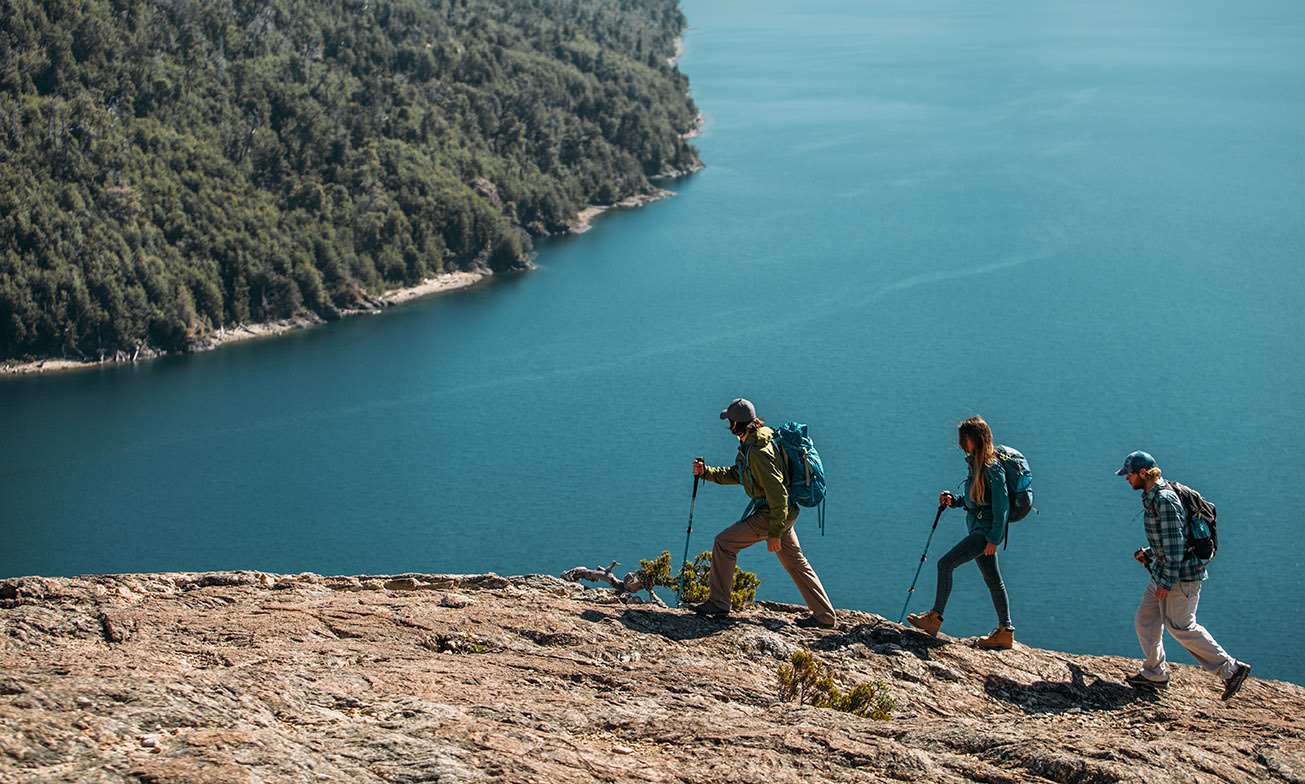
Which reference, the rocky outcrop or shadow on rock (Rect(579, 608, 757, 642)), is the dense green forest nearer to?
the rocky outcrop

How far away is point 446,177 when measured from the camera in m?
110

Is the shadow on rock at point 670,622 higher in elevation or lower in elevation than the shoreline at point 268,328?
higher

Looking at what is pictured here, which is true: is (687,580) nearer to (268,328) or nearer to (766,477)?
(766,477)

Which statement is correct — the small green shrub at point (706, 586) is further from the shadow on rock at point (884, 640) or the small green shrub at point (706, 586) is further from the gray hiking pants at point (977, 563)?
the gray hiking pants at point (977, 563)

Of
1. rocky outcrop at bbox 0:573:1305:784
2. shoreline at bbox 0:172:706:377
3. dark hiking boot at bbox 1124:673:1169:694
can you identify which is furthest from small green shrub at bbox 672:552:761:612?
shoreline at bbox 0:172:706:377

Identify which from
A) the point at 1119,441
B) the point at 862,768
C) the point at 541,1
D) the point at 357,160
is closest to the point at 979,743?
the point at 862,768

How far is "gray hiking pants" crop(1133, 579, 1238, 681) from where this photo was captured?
10.3 metres

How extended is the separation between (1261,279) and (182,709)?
87.6 meters

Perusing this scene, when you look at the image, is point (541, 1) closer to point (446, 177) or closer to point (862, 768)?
point (446, 177)

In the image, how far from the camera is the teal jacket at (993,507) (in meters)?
10.7

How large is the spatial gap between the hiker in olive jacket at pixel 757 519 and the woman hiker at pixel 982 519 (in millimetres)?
966

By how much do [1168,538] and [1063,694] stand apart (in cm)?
148

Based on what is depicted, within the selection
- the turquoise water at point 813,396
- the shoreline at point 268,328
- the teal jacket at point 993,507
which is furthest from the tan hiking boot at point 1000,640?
the shoreline at point 268,328

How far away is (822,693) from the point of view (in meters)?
9.45
